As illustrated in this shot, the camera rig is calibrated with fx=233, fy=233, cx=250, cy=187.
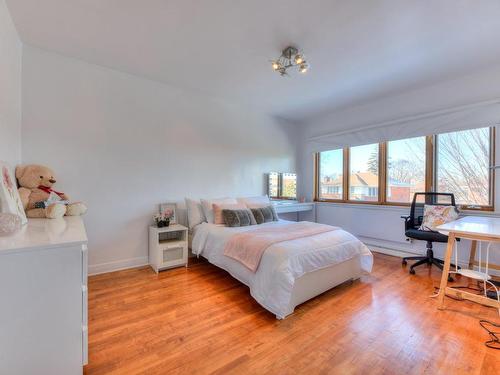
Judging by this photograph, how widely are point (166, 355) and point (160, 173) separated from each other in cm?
227

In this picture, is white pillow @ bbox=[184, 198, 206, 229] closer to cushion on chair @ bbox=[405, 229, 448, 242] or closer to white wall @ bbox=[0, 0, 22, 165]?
white wall @ bbox=[0, 0, 22, 165]

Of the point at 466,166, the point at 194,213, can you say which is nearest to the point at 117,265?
the point at 194,213

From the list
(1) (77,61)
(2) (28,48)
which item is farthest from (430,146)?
(2) (28,48)

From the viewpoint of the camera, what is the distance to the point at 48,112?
253cm

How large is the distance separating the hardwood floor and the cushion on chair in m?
0.61

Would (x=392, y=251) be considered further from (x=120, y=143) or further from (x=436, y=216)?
(x=120, y=143)

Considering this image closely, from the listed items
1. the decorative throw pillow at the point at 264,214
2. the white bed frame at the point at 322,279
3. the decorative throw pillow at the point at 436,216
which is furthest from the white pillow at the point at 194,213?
the decorative throw pillow at the point at 436,216

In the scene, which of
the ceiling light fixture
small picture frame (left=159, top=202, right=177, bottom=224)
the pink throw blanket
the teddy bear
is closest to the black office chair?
the pink throw blanket

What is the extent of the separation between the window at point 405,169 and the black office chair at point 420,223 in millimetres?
188

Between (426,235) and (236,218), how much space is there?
2.39 m

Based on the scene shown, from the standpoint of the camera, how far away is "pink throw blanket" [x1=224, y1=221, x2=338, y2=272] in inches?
85.4

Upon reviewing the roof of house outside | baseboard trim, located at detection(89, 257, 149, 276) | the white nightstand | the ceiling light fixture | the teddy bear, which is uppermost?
the ceiling light fixture

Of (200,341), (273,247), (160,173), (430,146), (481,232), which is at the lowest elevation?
(200,341)

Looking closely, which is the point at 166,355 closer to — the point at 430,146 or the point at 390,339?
the point at 390,339
